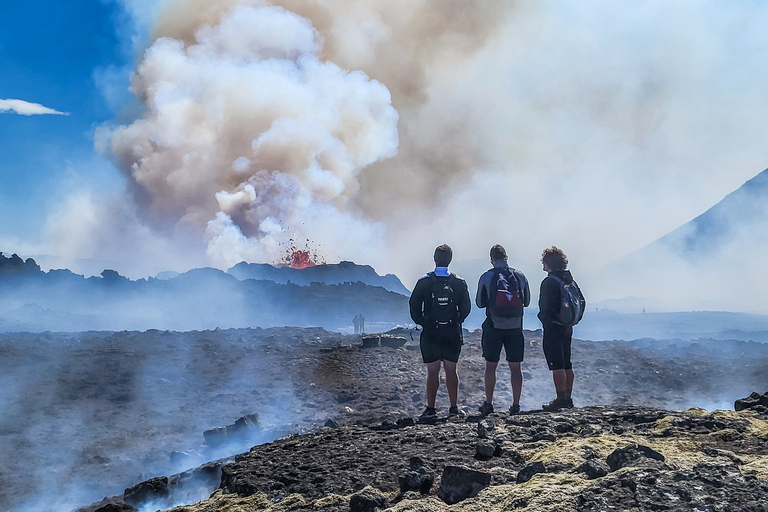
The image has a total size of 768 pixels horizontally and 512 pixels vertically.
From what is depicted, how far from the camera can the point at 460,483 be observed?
416cm

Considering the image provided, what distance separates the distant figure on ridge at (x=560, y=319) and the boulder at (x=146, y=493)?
4.78m

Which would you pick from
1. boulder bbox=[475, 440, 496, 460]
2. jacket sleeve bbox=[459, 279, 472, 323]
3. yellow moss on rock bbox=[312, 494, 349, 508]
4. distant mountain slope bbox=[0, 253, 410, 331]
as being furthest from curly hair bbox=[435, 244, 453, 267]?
distant mountain slope bbox=[0, 253, 410, 331]

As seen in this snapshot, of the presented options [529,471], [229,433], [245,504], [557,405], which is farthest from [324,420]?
[529,471]

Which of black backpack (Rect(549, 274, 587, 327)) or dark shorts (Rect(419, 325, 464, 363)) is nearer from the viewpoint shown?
black backpack (Rect(549, 274, 587, 327))

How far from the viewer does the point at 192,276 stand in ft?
177

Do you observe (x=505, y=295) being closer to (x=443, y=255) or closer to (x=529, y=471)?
(x=443, y=255)

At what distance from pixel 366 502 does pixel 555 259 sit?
4417 millimetres

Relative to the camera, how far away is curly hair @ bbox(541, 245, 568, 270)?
7387 mm

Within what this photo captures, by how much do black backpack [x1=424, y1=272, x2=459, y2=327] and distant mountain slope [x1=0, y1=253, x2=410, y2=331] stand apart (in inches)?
1064

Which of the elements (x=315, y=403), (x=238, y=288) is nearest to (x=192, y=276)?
(x=238, y=288)

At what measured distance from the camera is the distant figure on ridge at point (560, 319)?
7.16 metres

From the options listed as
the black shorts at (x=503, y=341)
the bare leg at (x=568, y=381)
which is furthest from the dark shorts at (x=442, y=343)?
the bare leg at (x=568, y=381)

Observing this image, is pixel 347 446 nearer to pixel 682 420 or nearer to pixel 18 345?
pixel 682 420

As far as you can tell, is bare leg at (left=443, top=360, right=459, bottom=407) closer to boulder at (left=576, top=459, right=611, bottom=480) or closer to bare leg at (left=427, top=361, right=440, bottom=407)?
bare leg at (left=427, top=361, right=440, bottom=407)
